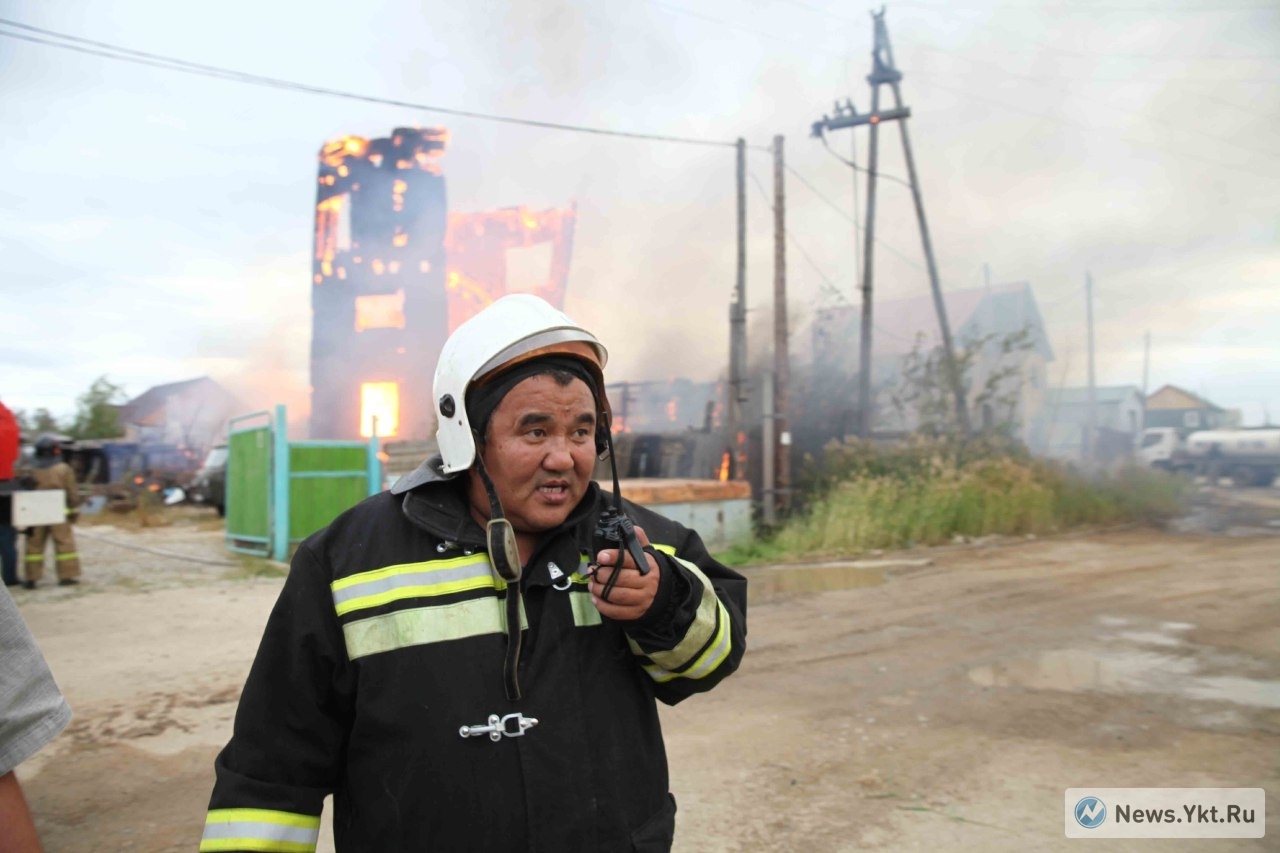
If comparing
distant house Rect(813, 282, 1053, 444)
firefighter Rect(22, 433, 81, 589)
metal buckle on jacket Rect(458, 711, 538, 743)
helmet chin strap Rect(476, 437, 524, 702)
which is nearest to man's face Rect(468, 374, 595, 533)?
helmet chin strap Rect(476, 437, 524, 702)

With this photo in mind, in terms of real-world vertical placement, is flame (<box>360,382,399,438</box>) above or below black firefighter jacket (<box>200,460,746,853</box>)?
Result: above

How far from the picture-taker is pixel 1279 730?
4461 mm

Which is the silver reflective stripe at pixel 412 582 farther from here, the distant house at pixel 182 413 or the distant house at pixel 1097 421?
the distant house at pixel 182 413

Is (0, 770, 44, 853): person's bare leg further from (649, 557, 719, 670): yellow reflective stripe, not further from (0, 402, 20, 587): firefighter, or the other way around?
(0, 402, 20, 587): firefighter

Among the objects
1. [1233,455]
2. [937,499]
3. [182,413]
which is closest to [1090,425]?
[1233,455]

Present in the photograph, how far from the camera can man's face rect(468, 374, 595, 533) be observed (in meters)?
1.71

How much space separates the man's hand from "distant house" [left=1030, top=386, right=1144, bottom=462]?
18186mm

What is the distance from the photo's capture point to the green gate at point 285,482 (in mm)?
10945

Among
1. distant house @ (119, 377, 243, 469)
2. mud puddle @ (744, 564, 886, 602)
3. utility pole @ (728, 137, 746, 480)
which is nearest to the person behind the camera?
mud puddle @ (744, 564, 886, 602)

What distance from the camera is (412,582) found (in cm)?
160

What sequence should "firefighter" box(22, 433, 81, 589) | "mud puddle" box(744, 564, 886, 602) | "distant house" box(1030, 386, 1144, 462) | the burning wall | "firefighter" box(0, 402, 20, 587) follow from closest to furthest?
"firefighter" box(0, 402, 20, 587), "mud puddle" box(744, 564, 886, 602), "firefighter" box(22, 433, 81, 589), "distant house" box(1030, 386, 1144, 462), the burning wall

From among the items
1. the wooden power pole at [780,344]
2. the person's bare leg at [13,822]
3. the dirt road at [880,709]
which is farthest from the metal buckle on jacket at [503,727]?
the wooden power pole at [780,344]

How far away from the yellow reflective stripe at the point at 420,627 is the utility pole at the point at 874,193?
603 inches

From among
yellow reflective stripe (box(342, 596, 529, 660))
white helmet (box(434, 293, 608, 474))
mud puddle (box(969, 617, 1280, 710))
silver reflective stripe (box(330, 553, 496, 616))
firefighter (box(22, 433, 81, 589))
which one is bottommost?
mud puddle (box(969, 617, 1280, 710))
